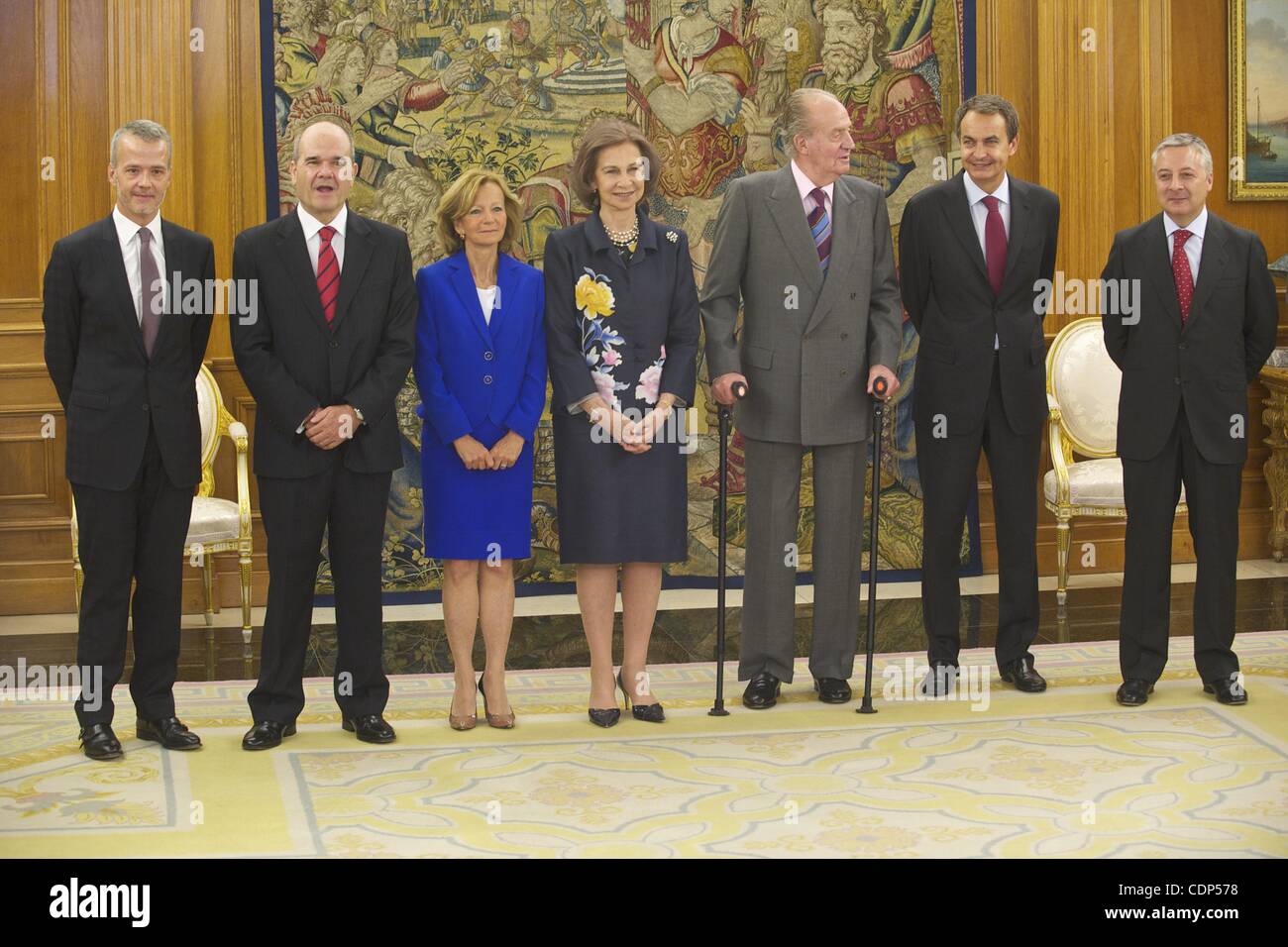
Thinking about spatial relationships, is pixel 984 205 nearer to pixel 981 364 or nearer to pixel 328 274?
pixel 981 364

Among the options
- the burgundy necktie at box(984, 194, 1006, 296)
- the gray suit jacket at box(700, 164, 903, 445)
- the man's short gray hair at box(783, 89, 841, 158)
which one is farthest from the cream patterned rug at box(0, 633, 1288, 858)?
the man's short gray hair at box(783, 89, 841, 158)

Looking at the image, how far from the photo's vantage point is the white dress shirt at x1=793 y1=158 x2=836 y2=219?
16.5 feet

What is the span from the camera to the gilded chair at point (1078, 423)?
22.7 ft

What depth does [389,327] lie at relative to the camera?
461cm

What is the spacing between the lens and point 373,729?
4637mm

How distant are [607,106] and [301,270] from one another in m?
3.04

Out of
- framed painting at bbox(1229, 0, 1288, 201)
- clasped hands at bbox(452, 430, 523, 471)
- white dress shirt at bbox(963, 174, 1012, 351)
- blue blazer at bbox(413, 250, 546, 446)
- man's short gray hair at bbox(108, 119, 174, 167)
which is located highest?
framed painting at bbox(1229, 0, 1288, 201)

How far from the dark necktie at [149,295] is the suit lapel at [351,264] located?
0.48 meters

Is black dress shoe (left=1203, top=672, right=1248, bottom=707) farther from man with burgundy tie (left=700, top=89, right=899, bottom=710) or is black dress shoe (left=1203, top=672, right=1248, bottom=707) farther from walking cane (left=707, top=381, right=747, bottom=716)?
walking cane (left=707, top=381, right=747, bottom=716)

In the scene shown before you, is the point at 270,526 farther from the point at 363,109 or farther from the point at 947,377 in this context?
the point at 363,109

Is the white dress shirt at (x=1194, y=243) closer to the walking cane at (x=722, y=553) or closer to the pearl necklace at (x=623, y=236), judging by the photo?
the walking cane at (x=722, y=553)

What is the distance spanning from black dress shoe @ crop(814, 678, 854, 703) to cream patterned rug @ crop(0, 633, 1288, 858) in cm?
8

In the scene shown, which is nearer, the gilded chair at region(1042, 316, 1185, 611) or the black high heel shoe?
the black high heel shoe

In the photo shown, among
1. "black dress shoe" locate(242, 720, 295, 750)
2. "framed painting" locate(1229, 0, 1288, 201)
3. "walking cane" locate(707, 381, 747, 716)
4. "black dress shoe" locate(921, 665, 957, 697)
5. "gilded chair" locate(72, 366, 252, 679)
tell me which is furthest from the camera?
"framed painting" locate(1229, 0, 1288, 201)
